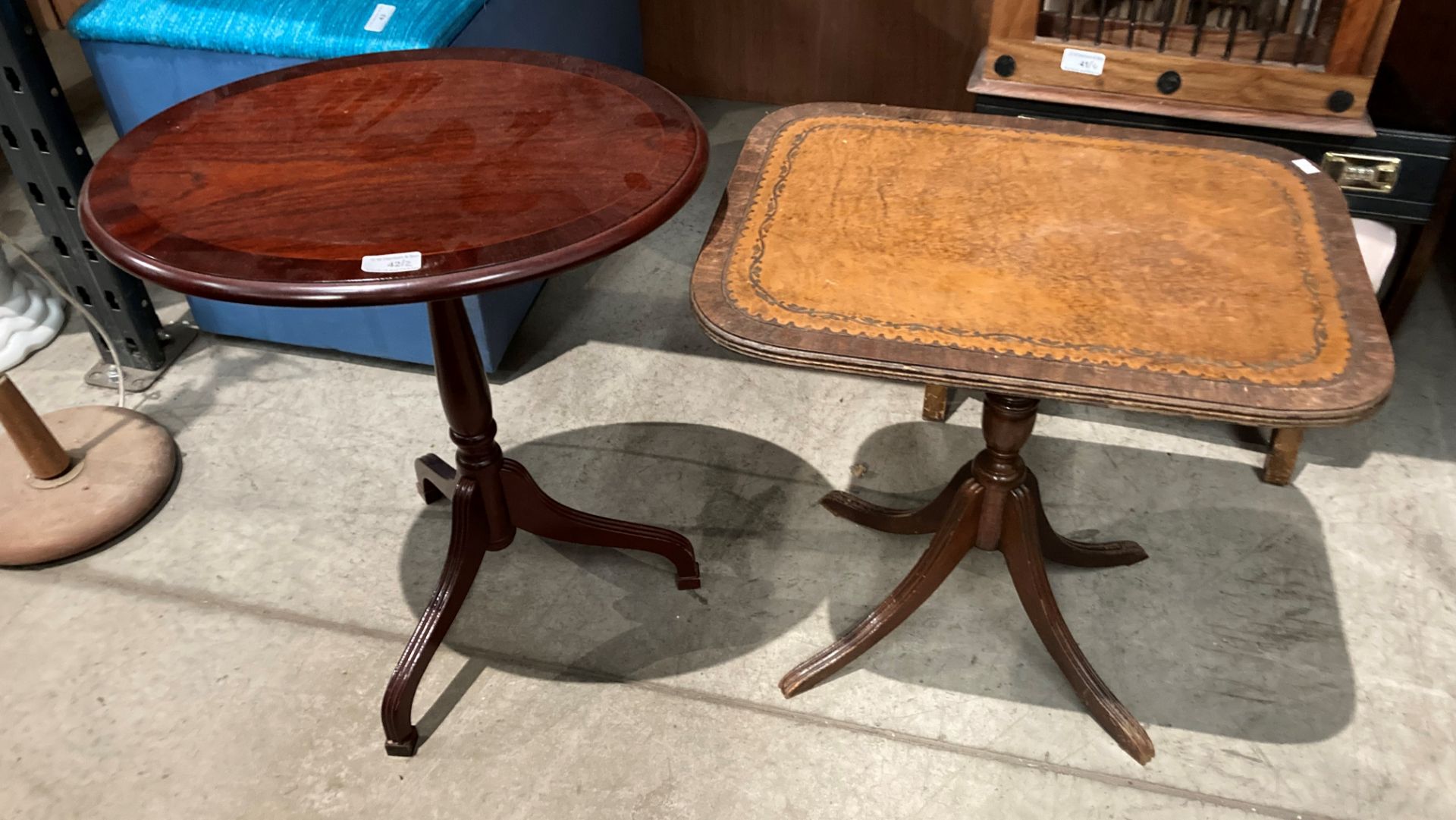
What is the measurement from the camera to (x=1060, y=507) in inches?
81.2

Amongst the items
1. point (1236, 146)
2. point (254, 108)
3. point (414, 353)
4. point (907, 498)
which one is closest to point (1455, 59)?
point (1236, 146)

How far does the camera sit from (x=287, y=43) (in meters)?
1.93

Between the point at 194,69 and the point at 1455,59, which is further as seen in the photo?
the point at 194,69

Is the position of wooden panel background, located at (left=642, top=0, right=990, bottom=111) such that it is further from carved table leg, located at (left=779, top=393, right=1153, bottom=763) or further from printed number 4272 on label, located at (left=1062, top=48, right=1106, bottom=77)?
carved table leg, located at (left=779, top=393, right=1153, bottom=763)

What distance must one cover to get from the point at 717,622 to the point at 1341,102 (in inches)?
50.6

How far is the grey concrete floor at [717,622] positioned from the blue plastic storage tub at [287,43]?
0.13 m

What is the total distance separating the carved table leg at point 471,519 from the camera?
1586 mm

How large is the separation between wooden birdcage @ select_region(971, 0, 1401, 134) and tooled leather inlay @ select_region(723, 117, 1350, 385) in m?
0.27

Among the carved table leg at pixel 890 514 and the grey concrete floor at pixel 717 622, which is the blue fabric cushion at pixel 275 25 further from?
the carved table leg at pixel 890 514

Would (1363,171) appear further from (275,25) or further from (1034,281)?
(275,25)

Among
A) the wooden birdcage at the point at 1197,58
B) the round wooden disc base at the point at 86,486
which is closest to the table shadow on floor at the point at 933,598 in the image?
the round wooden disc base at the point at 86,486

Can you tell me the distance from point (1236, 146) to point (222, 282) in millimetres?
1316

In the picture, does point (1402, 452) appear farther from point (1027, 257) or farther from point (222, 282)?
point (222, 282)

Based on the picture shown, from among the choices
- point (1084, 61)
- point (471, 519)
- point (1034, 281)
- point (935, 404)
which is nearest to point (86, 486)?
point (471, 519)
